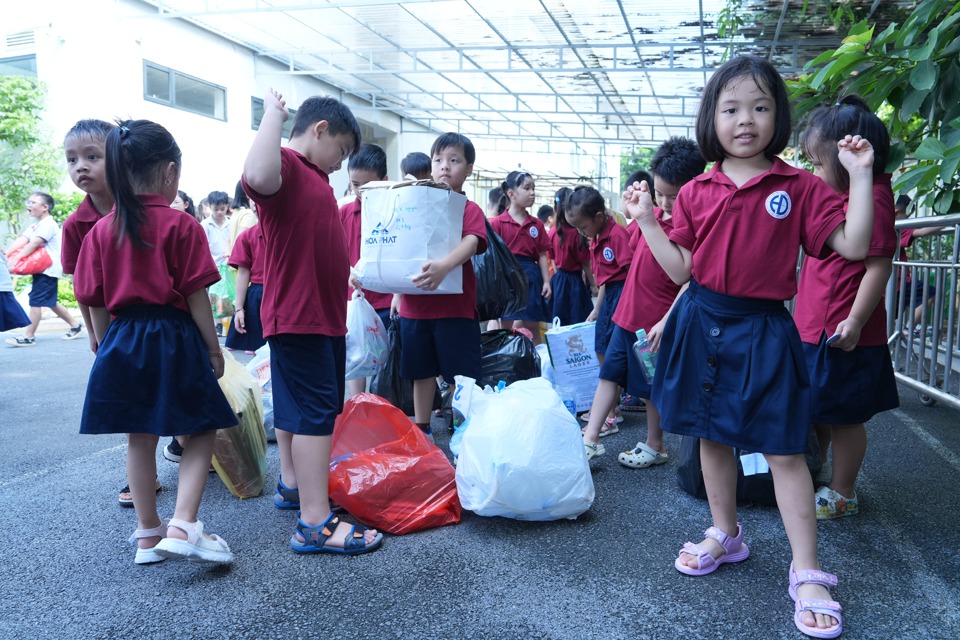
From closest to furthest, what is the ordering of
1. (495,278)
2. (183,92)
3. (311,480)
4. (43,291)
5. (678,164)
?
1. (311,480)
2. (678,164)
3. (495,278)
4. (43,291)
5. (183,92)

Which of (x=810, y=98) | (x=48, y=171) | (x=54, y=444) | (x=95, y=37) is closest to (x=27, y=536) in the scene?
(x=54, y=444)

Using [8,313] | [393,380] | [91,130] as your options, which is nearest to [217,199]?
[8,313]

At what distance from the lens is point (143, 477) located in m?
2.46

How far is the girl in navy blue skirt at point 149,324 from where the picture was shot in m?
2.34

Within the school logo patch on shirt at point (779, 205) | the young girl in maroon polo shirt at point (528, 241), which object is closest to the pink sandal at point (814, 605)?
the school logo patch on shirt at point (779, 205)

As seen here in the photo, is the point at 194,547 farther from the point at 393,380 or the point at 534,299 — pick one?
the point at 534,299

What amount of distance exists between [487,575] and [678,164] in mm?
2150

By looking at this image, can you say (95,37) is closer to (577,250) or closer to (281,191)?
(577,250)

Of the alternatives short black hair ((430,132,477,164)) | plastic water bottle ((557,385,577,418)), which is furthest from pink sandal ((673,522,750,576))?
short black hair ((430,132,477,164))

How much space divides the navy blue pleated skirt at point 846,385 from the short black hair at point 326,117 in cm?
199

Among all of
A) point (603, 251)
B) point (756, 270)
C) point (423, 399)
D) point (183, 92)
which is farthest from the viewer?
point (183, 92)

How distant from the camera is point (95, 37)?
11555 millimetres

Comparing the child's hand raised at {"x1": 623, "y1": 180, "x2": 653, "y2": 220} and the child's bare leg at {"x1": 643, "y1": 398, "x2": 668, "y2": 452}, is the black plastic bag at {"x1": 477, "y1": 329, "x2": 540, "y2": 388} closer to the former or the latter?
the child's bare leg at {"x1": 643, "y1": 398, "x2": 668, "y2": 452}

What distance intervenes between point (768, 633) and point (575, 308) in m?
4.02
